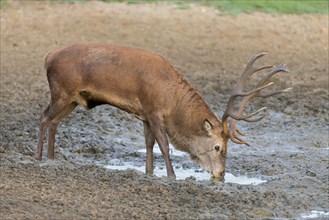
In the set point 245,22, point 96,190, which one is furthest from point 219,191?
point 245,22

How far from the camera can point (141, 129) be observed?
42.3 feet

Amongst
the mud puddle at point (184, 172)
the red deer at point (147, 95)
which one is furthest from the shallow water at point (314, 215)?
the red deer at point (147, 95)

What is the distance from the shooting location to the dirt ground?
28.6ft

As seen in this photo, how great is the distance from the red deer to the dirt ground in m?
0.57

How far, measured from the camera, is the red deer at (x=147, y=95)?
10.4m

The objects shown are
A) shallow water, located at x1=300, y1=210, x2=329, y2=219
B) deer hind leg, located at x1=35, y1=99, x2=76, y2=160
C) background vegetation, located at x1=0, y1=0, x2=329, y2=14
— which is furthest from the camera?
background vegetation, located at x1=0, y1=0, x2=329, y2=14

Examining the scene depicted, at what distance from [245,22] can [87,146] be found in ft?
26.0

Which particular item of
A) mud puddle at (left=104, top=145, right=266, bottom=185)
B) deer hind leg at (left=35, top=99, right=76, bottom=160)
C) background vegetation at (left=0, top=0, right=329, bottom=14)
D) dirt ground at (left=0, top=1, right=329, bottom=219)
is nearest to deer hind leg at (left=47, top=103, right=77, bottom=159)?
deer hind leg at (left=35, top=99, right=76, bottom=160)

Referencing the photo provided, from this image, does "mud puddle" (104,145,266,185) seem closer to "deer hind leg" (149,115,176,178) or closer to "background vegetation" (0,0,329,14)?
"deer hind leg" (149,115,176,178)

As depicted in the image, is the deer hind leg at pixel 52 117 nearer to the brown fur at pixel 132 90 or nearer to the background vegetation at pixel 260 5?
the brown fur at pixel 132 90

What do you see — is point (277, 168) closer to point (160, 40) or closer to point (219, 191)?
point (219, 191)

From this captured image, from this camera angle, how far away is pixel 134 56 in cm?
1052

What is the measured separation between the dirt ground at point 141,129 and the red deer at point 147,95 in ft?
1.87

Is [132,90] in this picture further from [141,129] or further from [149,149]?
[141,129]
